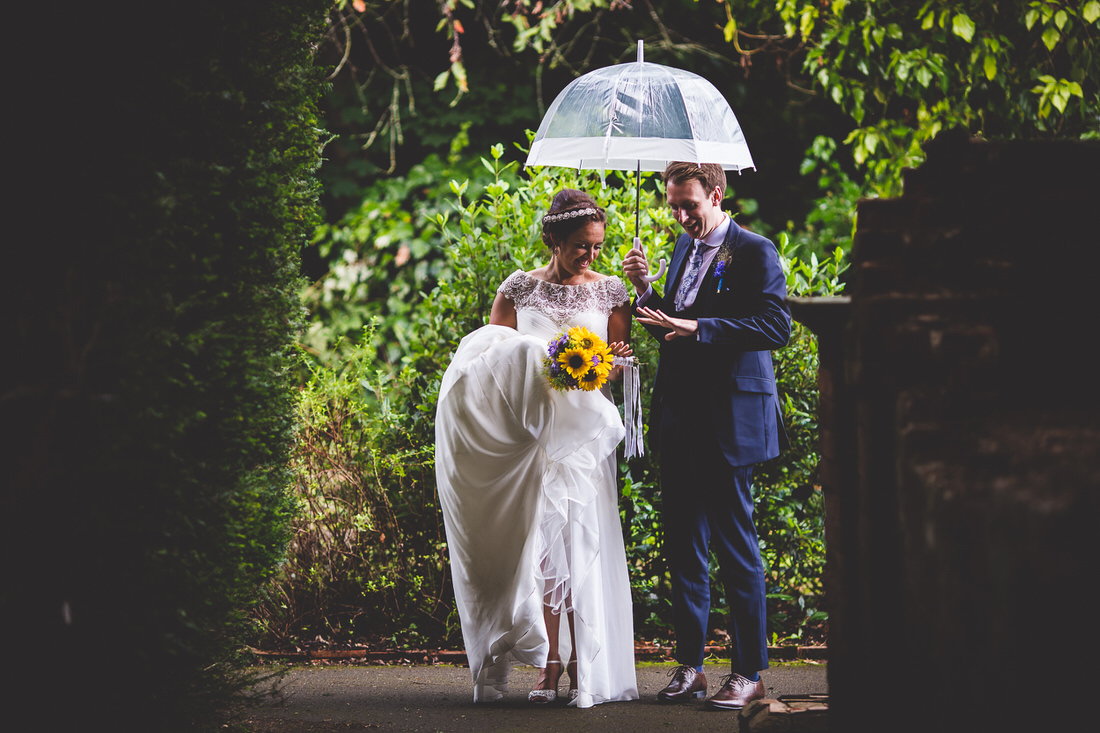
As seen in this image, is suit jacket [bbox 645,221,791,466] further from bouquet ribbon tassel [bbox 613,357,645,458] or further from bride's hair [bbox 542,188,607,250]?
bride's hair [bbox 542,188,607,250]

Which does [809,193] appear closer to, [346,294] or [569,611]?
[346,294]

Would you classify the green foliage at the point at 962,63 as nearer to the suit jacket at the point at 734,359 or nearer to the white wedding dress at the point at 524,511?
the suit jacket at the point at 734,359

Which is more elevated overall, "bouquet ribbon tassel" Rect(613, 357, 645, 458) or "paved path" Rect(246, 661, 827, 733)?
"bouquet ribbon tassel" Rect(613, 357, 645, 458)

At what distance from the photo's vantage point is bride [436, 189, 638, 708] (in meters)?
4.10

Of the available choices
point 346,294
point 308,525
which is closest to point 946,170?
point 308,525

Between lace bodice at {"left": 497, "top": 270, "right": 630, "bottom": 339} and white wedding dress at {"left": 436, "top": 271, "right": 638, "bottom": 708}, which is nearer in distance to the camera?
white wedding dress at {"left": 436, "top": 271, "right": 638, "bottom": 708}

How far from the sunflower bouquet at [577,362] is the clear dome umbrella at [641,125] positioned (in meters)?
0.45

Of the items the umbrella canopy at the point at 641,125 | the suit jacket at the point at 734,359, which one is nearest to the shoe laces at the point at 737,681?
the suit jacket at the point at 734,359

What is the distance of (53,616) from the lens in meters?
2.53

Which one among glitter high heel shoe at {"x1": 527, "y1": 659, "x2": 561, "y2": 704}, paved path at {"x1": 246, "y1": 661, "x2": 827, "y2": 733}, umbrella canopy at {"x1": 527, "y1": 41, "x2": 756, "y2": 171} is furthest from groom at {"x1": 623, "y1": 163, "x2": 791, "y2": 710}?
glitter high heel shoe at {"x1": 527, "y1": 659, "x2": 561, "y2": 704}

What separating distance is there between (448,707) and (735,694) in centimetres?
119

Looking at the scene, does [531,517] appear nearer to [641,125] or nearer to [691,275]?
[691,275]

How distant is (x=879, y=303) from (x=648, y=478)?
2.81 metres

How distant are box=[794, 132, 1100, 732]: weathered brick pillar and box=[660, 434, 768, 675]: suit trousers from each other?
1.14 metres
